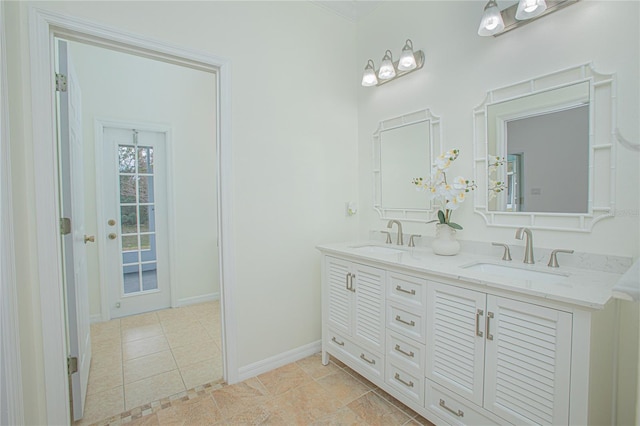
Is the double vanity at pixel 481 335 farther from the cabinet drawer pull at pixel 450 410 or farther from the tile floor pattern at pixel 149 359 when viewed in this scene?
the tile floor pattern at pixel 149 359

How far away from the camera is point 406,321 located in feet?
5.52

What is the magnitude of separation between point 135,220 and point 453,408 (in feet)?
11.3

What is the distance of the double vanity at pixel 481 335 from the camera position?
1111 mm

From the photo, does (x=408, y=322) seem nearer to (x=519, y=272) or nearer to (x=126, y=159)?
(x=519, y=272)

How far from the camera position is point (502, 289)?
1.27m

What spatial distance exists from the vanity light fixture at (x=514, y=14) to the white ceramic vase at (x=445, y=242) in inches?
44.5

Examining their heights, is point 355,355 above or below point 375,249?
below

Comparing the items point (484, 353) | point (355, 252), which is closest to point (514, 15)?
point (355, 252)

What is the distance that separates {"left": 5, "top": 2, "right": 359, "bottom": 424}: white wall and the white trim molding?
0.12m

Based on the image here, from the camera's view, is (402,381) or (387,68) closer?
(402,381)

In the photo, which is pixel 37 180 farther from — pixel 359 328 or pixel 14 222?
pixel 359 328

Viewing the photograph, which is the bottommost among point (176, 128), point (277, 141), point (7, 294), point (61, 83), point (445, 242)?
point (7, 294)

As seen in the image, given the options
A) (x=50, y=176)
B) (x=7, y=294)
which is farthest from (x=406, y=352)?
(x=50, y=176)

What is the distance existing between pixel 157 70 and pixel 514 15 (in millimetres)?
3425
